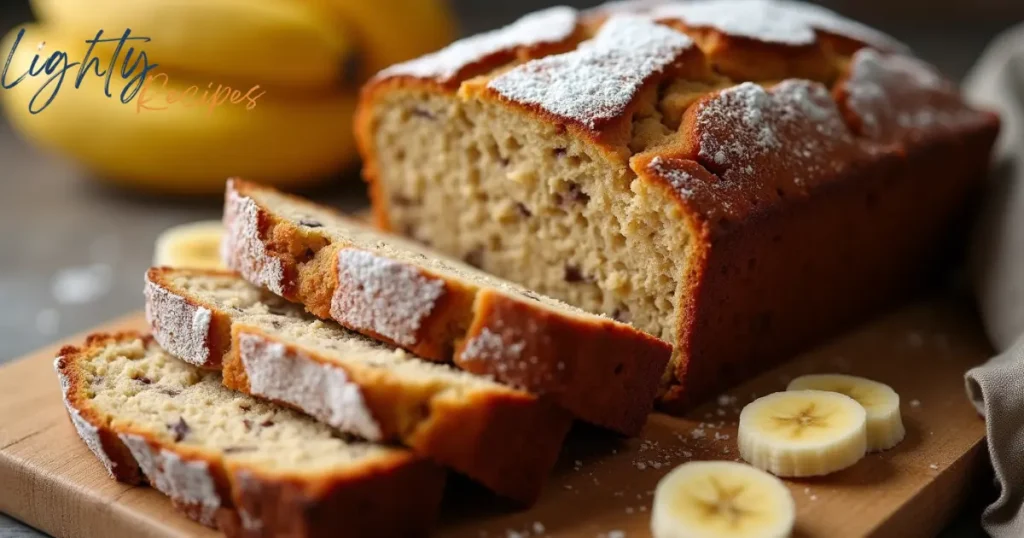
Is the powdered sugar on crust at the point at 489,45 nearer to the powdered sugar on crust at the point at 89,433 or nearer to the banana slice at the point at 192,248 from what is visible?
the banana slice at the point at 192,248

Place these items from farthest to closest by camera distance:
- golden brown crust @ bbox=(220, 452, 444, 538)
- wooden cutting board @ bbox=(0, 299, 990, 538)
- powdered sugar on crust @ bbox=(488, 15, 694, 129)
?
1. powdered sugar on crust @ bbox=(488, 15, 694, 129)
2. wooden cutting board @ bbox=(0, 299, 990, 538)
3. golden brown crust @ bbox=(220, 452, 444, 538)

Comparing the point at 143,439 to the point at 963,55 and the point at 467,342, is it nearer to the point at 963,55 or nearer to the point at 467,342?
the point at 467,342

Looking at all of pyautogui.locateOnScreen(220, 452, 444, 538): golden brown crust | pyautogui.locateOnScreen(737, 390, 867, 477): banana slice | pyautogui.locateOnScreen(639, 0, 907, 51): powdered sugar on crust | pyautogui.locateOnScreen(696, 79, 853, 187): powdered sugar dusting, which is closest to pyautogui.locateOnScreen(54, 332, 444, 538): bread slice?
pyautogui.locateOnScreen(220, 452, 444, 538): golden brown crust

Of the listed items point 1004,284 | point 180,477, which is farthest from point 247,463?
point 1004,284

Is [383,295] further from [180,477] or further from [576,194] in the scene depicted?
[576,194]

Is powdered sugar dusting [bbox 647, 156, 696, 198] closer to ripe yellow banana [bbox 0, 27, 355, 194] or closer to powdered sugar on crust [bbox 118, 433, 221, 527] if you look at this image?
powdered sugar on crust [bbox 118, 433, 221, 527]

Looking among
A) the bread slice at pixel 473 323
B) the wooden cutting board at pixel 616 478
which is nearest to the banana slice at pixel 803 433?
the wooden cutting board at pixel 616 478
